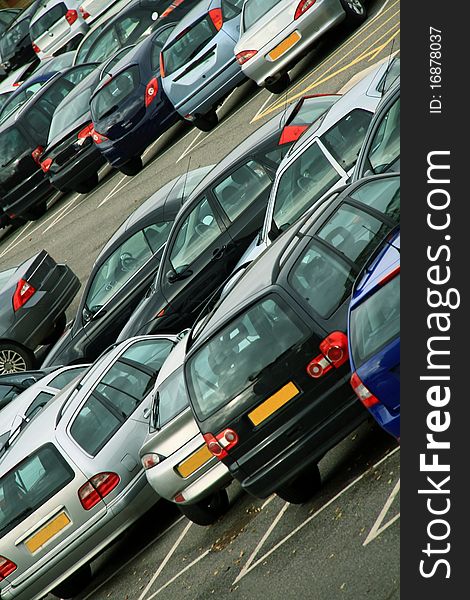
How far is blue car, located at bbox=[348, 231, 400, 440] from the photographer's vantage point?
27.0 ft

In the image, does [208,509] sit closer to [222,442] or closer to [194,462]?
[194,462]

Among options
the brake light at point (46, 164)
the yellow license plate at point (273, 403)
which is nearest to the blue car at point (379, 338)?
the yellow license plate at point (273, 403)

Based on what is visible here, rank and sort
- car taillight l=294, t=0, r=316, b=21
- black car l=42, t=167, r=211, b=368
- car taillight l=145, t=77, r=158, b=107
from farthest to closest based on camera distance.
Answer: car taillight l=145, t=77, r=158, b=107 → car taillight l=294, t=0, r=316, b=21 → black car l=42, t=167, r=211, b=368

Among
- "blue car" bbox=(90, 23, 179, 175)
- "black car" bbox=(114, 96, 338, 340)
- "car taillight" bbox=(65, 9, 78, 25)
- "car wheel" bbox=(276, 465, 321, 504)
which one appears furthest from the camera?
"car taillight" bbox=(65, 9, 78, 25)

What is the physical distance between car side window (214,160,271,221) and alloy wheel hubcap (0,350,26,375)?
5.87 m

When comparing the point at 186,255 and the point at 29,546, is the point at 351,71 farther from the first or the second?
the point at 29,546

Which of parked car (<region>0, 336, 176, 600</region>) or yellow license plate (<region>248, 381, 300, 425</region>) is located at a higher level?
yellow license plate (<region>248, 381, 300, 425</region>)

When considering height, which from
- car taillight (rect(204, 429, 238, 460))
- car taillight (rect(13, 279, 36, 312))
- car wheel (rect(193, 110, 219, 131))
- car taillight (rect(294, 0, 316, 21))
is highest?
car taillight (rect(204, 429, 238, 460))

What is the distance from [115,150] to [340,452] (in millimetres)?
11960

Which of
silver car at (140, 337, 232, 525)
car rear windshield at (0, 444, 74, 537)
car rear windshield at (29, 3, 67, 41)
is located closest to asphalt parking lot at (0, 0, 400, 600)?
silver car at (140, 337, 232, 525)

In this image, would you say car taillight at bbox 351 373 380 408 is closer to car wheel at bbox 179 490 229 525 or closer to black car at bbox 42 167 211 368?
car wheel at bbox 179 490 229 525

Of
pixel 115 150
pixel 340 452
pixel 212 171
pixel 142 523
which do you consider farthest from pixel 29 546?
pixel 115 150

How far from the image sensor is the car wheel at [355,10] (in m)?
17.5

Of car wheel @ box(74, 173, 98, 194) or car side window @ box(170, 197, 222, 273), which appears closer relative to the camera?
car side window @ box(170, 197, 222, 273)
